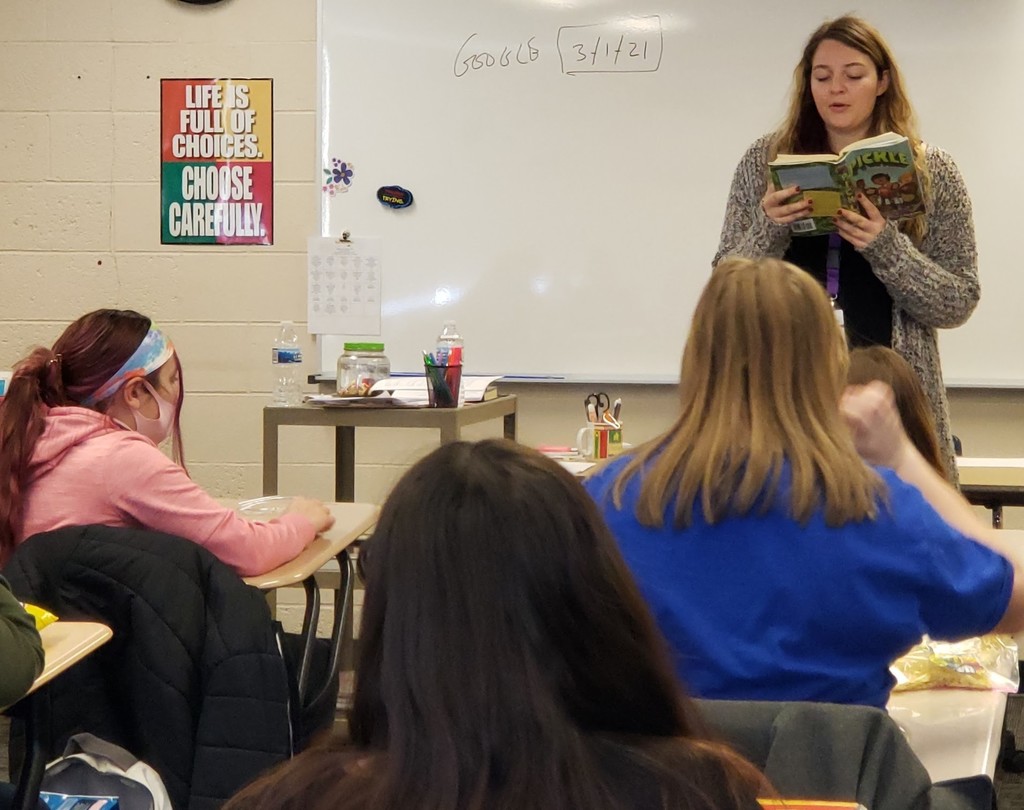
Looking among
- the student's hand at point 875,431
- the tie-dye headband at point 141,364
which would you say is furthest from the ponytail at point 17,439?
the student's hand at point 875,431

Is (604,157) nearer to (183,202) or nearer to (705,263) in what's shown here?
(705,263)

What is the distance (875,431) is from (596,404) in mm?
1785

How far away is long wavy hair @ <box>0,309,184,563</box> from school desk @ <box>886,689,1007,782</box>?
54.3 inches

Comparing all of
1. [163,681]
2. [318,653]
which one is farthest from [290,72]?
[163,681]

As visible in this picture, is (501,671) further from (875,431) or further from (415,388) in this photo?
(415,388)

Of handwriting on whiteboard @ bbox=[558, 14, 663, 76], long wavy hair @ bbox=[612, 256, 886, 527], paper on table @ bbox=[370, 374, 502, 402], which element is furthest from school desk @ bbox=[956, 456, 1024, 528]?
handwriting on whiteboard @ bbox=[558, 14, 663, 76]

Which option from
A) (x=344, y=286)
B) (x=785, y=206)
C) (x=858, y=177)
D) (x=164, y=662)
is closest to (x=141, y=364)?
(x=164, y=662)

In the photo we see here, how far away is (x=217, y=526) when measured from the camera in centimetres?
211

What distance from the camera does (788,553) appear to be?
1266 millimetres

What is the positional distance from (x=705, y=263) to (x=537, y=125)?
67cm

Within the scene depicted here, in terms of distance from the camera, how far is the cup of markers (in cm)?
305

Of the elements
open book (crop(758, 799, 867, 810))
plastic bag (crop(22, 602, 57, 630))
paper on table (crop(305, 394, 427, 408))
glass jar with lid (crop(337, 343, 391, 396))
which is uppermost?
glass jar with lid (crop(337, 343, 391, 396))

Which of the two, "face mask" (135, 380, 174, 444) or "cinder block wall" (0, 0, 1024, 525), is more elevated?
"cinder block wall" (0, 0, 1024, 525)

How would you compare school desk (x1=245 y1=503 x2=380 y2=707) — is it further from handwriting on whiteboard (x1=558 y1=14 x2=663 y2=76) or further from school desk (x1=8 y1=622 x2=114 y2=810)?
handwriting on whiteboard (x1=558 y1=14 x2=663 y2=76)
